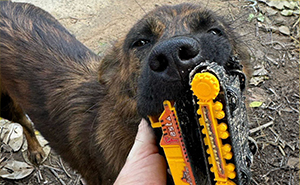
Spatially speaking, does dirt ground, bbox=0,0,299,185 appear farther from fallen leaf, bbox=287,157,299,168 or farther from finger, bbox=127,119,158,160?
finger, bbox=127,119,158,160

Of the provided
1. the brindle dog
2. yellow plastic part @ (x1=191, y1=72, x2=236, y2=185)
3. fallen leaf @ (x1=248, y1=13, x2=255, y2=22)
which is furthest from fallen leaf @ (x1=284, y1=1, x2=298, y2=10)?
yellow plastic part @ (x1=191, y1=72, x2=236, y2=185)

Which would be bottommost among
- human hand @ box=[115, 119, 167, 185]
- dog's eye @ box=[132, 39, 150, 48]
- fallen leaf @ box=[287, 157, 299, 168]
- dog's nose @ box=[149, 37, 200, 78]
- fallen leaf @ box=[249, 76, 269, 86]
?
fallen leaf @ box=[287, 157, 299, 168]

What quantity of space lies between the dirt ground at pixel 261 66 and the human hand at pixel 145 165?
1361mm

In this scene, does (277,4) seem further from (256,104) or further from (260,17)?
(256,104)

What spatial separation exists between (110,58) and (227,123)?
1.99 metres

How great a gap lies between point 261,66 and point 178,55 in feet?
12.6

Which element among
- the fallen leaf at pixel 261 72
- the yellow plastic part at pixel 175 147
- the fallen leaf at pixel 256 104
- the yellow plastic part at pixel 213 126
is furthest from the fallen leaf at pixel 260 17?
the yellow plastic part at pixel 213 126

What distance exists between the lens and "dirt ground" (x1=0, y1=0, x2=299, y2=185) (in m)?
4.23

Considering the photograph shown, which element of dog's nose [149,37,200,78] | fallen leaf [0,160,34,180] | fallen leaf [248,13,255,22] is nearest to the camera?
dog's nose [149,37,200,78]

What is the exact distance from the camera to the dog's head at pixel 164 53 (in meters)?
1.88

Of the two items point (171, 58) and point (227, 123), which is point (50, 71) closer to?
point (171, 58)

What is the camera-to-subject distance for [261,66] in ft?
17.5

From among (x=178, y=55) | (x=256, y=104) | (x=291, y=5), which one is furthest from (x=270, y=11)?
(x=178, y=55)

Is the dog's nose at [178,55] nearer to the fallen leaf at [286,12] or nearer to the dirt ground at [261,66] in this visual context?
the dirt ground at [261,66]
